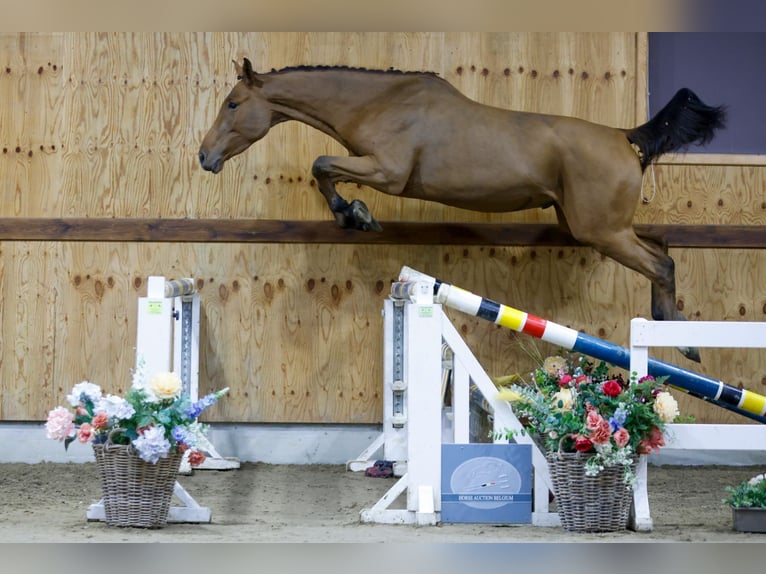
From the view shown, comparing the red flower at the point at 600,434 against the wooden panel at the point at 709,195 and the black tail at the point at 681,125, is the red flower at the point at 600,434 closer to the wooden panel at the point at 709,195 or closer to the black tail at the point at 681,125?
the black tail at the point at 681,125

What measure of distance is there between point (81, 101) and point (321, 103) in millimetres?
1351

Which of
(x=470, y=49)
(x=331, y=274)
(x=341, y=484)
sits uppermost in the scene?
(x=470, y=49)

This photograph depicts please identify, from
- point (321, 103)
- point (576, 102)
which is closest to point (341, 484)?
point (321, 103)

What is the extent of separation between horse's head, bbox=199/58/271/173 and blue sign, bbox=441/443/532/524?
192cm

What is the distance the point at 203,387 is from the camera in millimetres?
4926

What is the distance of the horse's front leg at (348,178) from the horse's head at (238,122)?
0.41m

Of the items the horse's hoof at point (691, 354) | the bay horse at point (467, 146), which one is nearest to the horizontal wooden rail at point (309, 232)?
the bay horse at point (467, 146)

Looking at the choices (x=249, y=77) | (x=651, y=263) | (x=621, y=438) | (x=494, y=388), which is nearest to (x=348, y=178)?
(x=249, y=77)

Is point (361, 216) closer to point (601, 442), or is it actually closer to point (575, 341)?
point (575, 341)

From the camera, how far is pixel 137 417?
10.5 ft

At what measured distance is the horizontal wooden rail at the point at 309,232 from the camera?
4918 mm

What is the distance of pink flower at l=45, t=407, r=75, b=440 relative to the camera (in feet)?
10.5

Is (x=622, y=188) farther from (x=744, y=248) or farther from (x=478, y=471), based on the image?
(x=478, y=471)

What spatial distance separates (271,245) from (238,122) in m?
0.71
